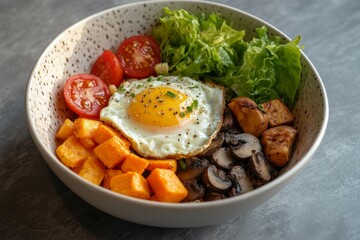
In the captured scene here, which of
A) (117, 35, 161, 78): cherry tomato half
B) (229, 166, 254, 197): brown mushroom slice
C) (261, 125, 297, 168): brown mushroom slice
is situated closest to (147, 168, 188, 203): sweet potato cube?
(229, 166, 254, 197): brown mushroom slice

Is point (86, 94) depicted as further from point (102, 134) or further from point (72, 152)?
point (72, 152)

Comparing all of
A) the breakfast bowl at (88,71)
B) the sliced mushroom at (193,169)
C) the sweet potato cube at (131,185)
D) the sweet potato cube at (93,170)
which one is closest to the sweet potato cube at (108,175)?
the sweet potato cube at (93,170)

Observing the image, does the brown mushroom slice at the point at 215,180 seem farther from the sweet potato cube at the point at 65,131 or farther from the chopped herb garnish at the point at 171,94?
the sweet potato cube at the point at 65,131

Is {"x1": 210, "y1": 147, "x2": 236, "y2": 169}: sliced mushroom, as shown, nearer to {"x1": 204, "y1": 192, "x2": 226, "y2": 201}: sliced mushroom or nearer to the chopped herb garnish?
{"x1": 204, "y1": 192, "x2": 226, "y2": 201}: sliced mushroom

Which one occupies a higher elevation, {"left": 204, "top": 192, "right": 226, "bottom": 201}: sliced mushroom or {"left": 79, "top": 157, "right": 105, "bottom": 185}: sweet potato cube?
{"left": 204, "top": 192, "right": 226, "bottom": 201}: sliced mushroom

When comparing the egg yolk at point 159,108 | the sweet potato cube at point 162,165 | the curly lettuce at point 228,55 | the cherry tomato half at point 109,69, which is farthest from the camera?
the cherry tomato half at point 109,69

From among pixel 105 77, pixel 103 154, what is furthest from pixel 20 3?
pixel 103 154

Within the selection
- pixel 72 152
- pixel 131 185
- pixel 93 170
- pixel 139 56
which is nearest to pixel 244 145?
pixel 131 185
